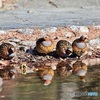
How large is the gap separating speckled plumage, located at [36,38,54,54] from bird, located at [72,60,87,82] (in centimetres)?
65

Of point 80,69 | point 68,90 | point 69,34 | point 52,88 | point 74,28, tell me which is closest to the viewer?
point 68,90

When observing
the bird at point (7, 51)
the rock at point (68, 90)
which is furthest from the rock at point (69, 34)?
the rock at point (68, 90)

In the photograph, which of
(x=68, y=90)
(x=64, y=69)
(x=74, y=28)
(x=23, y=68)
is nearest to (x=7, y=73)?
(x=23, y=68)

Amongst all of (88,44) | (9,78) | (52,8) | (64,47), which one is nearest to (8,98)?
(9,78)

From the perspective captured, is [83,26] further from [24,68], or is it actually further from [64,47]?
[24,68]

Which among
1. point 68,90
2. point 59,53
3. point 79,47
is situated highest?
point 79,47

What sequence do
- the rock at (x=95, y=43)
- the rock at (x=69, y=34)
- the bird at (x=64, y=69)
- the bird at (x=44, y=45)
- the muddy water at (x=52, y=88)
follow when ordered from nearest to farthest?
the muddy water at (x=52, y=88) < the bird at (x=64, y=69) < the bird at (x=44, y=45) < the rock at (x=95, y=43) < the rock at (x=69, y=34)

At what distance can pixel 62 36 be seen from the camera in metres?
13.2

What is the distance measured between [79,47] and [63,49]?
12.6 inches

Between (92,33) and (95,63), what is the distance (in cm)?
158

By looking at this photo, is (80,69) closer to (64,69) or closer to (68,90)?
(64,69)

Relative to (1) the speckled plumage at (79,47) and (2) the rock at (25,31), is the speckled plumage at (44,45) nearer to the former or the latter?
(1) the speckled plumage at (79,47)

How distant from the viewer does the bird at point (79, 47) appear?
1224 centimetres

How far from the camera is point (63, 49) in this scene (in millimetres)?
12172
